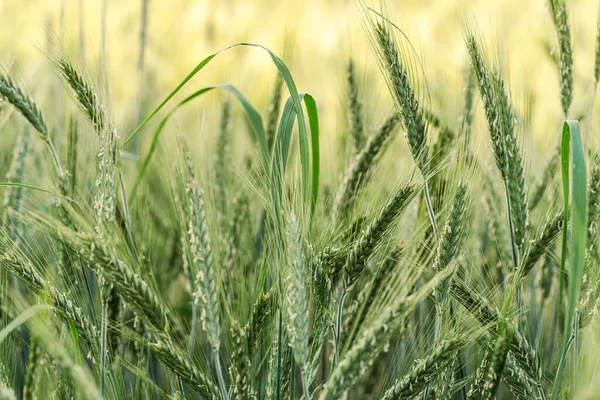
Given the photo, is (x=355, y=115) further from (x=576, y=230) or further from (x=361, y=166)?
(x=576, y=230)

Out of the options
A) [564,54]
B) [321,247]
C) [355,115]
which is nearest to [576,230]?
[321,247]

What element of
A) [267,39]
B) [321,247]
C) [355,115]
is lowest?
[321,247]

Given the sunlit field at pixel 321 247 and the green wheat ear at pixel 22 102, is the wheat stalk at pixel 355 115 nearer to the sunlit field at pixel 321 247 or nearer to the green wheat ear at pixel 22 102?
the sunlit field at pixel 321 247

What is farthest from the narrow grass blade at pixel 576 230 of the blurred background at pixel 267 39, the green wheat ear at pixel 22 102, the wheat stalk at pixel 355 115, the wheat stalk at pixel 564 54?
the blurred background at pixel 267 39

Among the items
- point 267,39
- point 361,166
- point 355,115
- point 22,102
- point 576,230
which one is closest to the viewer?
point 576,230

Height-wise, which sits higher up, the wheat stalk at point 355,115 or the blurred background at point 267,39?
the blurred background at point 267,39

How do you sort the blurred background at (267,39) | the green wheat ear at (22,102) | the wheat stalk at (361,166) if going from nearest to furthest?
the green wheat ear at (22,102) → the wheat stalk at (361,166) → the blurred background at (267,39)

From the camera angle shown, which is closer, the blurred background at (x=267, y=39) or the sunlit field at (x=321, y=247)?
the sunlit field at (x=321, y=247)

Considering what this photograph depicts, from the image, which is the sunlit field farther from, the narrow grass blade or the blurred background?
the blurred background

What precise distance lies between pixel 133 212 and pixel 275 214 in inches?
14.8

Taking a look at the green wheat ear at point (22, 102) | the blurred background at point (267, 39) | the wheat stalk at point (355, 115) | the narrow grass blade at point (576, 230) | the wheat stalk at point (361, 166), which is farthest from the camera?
the blurred background at point (267, 39)

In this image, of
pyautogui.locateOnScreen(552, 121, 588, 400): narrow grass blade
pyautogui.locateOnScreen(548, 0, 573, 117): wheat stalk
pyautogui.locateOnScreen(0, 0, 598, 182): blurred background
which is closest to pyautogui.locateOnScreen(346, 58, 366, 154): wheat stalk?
pyautogui.locateOnScreen(548, 0, 573, 117): wheat stalk

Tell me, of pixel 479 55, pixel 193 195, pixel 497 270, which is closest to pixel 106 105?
pixel 193 195

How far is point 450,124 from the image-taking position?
104cm
